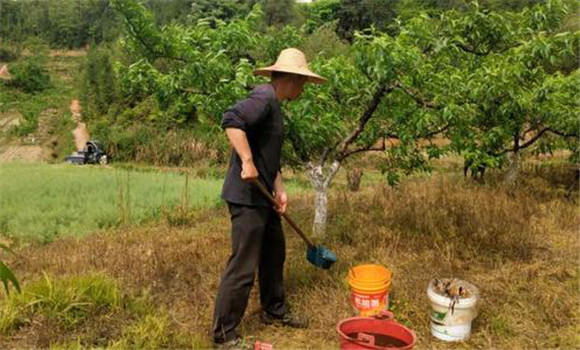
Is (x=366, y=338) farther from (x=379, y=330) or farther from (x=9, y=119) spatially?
(x=9, y=119)

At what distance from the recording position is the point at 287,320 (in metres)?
3.45

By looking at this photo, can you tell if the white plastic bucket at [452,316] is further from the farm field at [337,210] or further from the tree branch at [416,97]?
the tree branch at [416,97]

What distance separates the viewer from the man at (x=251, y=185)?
305 centimetres

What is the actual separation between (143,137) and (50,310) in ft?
58.6

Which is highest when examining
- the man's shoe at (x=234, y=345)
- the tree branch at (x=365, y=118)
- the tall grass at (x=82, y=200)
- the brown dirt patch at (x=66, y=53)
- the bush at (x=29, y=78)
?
the brown dirt patch at (x=66, y=53)

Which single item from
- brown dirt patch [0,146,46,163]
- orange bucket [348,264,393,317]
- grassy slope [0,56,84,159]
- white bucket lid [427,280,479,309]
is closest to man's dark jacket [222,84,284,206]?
orange bucket [348,264,393,317]

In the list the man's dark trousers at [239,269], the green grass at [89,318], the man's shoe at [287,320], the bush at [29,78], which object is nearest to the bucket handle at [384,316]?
the man's shoe at [287,320]

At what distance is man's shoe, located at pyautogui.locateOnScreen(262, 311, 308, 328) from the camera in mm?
3436

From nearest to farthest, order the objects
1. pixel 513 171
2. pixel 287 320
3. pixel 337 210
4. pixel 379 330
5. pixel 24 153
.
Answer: pixel 379 330, pixel 287 320, pixel 337 210, pixel 513 171, pixel 24 153

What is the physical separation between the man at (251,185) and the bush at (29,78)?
41.0m

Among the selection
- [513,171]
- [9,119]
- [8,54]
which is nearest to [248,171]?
[513,171]

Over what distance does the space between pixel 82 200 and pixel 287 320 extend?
6477 millimetres

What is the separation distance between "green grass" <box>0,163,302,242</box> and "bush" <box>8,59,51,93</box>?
30.9 metres

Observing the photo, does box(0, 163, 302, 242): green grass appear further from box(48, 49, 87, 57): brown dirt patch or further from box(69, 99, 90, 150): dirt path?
box(48, 49, 87, 57): brown dirt patch
